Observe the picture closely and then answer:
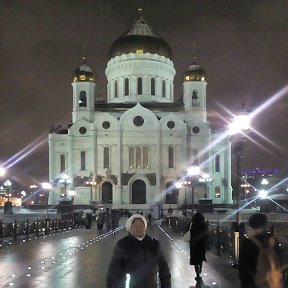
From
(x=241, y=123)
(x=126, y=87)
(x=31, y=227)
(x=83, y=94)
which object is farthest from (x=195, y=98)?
(x=241, y=123)

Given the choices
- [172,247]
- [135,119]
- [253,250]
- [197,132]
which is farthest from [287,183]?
[253,250]

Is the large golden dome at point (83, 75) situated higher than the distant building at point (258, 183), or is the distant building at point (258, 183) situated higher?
the large golden dome at point (83, 75)

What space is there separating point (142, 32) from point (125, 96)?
10.4 metres

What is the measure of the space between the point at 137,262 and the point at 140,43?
81.0 metres

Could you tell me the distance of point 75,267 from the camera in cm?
1664

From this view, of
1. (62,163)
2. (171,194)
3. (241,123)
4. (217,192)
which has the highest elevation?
(62,163)

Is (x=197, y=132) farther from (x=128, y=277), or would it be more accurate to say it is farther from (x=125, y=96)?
(x=128, y=277)

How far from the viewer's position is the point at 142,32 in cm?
8869

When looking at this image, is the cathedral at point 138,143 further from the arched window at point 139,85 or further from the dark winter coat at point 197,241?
the dark winter coat at point 197,241

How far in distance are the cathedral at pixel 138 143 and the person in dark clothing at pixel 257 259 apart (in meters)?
67.1

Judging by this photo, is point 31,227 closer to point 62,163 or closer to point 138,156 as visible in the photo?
point 138,156

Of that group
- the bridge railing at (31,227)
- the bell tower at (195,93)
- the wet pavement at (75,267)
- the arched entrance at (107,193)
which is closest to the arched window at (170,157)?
the bell tower at (195,93)

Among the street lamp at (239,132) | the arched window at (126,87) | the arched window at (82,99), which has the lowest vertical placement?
the street lamp at (239,132)

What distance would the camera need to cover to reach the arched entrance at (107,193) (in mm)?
78625
